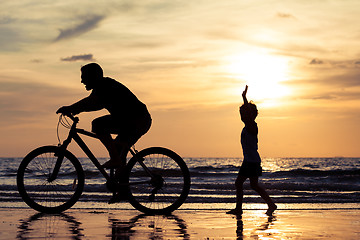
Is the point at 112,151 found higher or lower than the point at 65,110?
lower

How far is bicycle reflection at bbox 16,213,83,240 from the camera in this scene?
18.0ft

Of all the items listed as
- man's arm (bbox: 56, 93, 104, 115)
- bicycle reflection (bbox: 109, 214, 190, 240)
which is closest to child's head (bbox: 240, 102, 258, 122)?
bicycle reflection (bbox: 109, 214, 190, 240)

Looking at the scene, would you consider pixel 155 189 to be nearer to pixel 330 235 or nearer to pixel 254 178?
pixel 254 178

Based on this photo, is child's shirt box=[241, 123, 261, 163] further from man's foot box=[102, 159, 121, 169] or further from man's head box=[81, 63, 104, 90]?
man's head box=[81, 63, 104, 90]

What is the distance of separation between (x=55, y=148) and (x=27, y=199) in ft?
2.74

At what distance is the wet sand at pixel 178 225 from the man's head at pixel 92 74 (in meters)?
1.84

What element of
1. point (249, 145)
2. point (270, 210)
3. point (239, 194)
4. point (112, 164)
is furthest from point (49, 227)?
point (270, 210)

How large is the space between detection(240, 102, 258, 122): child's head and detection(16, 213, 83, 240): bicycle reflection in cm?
286

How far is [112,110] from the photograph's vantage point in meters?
7.28

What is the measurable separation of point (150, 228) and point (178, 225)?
430 millimetres

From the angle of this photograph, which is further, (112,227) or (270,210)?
(270,210)

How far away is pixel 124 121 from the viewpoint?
23.9 ft

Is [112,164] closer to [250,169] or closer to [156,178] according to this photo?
[156,178]

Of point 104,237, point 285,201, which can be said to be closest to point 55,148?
point 104,237
